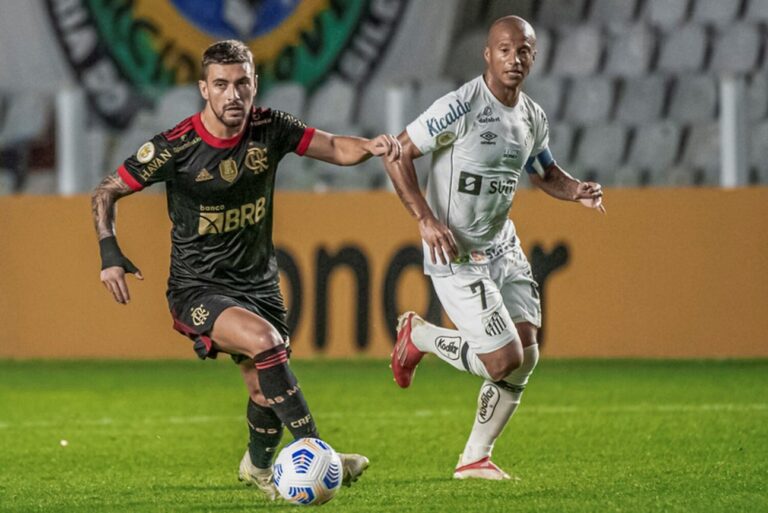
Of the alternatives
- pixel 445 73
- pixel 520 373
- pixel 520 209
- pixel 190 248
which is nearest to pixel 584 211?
pixel 520 209

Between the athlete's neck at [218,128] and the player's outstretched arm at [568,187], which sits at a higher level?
the athlete's neck at [218,128]

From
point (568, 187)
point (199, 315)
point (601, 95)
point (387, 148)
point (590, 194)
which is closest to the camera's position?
point (387, 148)

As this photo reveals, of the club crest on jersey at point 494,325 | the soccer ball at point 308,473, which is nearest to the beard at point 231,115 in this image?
the soccer ball at point 308,473

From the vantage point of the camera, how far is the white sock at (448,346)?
23.3 ft

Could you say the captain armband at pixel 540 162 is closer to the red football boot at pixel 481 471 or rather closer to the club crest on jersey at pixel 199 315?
the red football boot at pixel 481 471

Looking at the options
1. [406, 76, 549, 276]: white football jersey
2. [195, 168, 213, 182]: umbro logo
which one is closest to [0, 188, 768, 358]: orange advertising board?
[406, 76, 549, 276]: white football jersey

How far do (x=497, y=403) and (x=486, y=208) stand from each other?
2.72ft

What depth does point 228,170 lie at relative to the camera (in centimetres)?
656

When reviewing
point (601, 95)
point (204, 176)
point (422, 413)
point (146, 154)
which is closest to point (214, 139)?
point (204, 176)

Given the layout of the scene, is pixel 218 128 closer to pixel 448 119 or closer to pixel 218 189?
pixel 218 189

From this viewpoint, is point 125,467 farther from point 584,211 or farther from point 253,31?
point 253,31

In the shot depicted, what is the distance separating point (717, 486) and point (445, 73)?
→ 9.75 metres

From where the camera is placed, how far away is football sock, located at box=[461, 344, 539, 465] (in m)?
7.07

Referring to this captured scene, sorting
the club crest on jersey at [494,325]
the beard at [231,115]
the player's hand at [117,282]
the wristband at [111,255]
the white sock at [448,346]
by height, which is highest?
the beard at [231,115]
